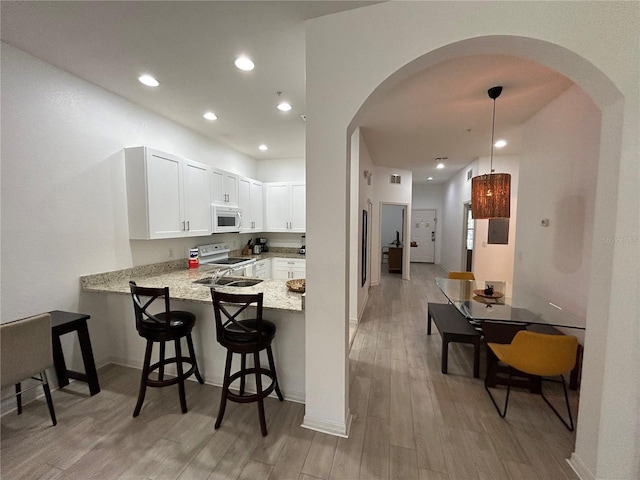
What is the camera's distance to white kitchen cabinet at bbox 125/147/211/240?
2.87 m

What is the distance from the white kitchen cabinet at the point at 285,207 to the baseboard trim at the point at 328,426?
354cm

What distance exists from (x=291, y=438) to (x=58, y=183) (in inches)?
117

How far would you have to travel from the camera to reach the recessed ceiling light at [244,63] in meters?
2.12

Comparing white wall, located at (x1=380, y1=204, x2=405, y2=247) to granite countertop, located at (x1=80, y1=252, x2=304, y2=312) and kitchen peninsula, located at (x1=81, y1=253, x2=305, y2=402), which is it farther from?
kitchen peninsula, located at (x1=81, y1=253, x2=305, y2=402)

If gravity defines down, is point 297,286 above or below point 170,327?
above

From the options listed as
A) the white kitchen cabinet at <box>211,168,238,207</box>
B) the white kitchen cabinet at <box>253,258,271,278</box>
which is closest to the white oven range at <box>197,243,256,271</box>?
the white kitchen cabinet at <box>253,258,271,278</box>

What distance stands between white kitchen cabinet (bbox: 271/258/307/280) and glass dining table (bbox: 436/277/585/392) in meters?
2.76

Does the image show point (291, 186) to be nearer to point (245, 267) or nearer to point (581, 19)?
point (245, 267)

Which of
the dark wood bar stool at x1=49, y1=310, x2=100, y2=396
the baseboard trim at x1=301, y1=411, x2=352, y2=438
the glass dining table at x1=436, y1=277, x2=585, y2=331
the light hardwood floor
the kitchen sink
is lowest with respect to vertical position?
the light hardwood floor

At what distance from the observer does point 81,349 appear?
90.0 inches

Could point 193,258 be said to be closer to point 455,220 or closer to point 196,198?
point 196,198

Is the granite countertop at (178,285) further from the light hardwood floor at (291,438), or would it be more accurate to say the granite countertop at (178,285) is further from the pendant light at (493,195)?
the pendant light at (493,195)

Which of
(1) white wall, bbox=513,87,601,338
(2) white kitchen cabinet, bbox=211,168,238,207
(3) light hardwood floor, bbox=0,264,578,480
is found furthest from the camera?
(2) white kitchen cabinet, bbox=211,168,238,207

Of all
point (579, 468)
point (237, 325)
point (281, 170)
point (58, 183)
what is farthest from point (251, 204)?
point (579, 468)
